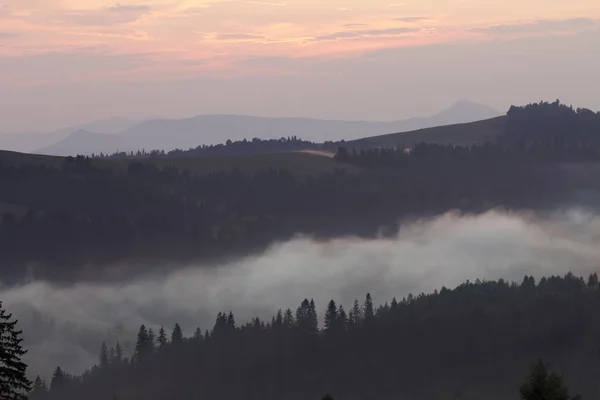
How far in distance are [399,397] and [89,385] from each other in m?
62.5

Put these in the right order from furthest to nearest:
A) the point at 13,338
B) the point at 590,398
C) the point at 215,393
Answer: the point at 215,393 < the point at 590,398 < the point at 13,338

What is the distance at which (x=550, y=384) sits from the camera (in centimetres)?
3356

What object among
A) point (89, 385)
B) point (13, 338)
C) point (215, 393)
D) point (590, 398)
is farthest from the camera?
point (89, 385)

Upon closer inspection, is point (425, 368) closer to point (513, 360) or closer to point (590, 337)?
point (513, 360)

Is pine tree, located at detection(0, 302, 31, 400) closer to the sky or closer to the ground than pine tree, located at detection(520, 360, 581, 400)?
closer to the sky

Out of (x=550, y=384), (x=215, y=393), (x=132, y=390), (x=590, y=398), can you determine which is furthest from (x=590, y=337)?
(x=550, y=384)

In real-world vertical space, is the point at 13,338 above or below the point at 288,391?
above

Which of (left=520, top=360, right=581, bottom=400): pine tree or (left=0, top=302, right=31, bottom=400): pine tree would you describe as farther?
(left=520, top=360, right=581, bottom=400): pine tree

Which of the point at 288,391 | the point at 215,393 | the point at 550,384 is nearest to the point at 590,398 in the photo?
the point at 288,391

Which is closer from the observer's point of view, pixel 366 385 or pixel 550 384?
pixel 550 384

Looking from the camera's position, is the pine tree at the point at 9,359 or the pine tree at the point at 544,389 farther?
the pine tree at the point at 544,389

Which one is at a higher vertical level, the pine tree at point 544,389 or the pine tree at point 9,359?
the pine tree at point 9,359

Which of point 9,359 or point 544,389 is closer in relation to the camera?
point 9,359

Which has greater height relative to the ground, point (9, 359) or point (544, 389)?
point (9, 359)
